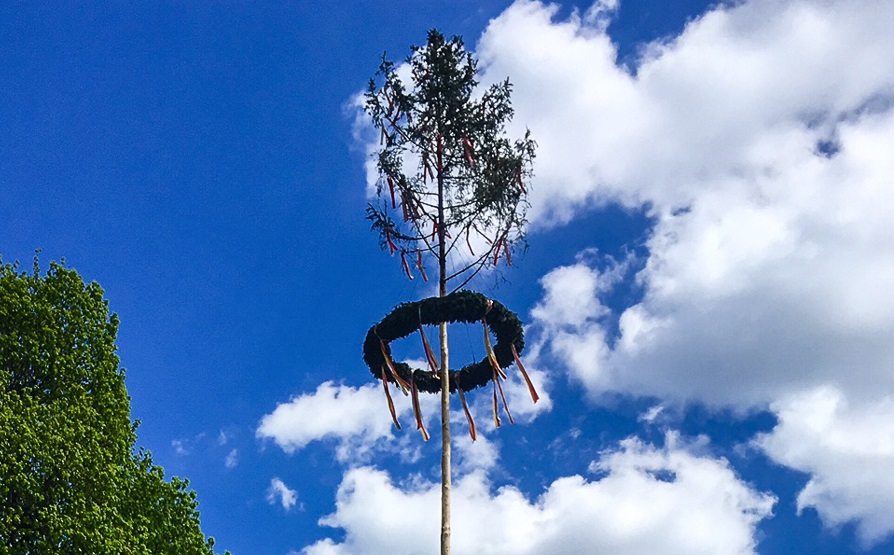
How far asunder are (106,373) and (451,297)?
8157mm

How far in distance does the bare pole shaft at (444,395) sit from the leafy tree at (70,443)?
20.4 ft

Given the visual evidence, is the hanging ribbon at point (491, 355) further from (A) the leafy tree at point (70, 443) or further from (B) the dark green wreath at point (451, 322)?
(A) the leafy tree at point (70, 443)

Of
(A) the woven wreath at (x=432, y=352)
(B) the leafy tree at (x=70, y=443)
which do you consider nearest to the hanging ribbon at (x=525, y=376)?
(A) the woven wreath at (x=432, y=352)

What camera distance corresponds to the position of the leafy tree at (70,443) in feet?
62.0

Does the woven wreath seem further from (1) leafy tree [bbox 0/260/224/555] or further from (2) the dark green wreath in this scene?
(1) leafy tree [bbox 0/260/224/555]

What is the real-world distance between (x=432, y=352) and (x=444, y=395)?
1.13 m

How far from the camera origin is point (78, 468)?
19422mm

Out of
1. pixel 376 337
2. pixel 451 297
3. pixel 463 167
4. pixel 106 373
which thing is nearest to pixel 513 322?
pixel 451 297

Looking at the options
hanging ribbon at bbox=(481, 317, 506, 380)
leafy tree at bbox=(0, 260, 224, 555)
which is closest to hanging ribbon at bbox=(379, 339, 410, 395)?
hanging ribbon at bbox=(481, 317, 506, 380)

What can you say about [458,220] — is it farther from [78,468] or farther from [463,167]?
[78,468]

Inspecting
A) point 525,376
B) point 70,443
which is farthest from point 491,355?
point 70,443

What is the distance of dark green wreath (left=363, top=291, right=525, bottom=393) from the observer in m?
20.7

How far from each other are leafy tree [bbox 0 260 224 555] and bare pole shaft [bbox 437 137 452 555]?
6.21 metres

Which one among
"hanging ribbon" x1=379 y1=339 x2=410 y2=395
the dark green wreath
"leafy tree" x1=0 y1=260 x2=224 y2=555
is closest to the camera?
"leafy tree" x1=0 y1=260 x2=224 y2=555
